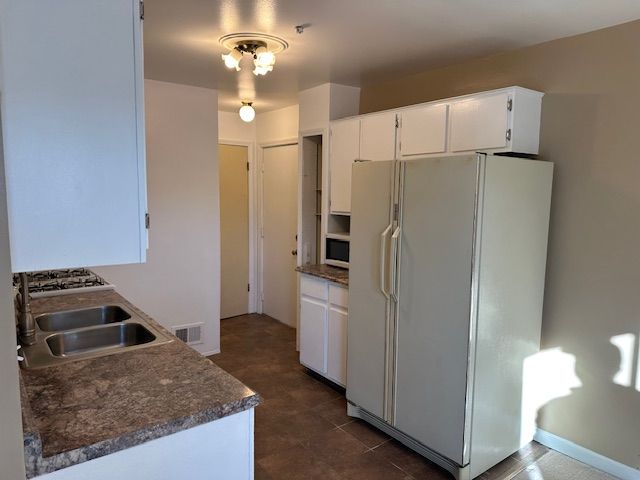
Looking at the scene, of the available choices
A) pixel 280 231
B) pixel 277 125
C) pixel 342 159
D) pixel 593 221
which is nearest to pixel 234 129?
pixel 277 125

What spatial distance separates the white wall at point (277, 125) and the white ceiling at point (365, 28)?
1.42 meters

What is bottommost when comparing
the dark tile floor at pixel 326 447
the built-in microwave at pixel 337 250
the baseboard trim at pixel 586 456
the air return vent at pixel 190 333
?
the dark tile floor at pixel 326 447

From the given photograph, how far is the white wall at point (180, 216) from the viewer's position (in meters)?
3.88

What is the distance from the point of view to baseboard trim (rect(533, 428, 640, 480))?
8.16ft

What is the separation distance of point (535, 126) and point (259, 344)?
329 cm

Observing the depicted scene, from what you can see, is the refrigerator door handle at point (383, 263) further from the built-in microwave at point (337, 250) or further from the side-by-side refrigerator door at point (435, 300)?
the built-in microwave at point (337, 250)

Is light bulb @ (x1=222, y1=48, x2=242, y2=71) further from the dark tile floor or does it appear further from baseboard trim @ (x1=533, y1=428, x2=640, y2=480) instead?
baseboard trim @ (x1=533, y1=428, x2=640, y2=480)

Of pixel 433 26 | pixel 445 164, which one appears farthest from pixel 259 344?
pixel 433 26

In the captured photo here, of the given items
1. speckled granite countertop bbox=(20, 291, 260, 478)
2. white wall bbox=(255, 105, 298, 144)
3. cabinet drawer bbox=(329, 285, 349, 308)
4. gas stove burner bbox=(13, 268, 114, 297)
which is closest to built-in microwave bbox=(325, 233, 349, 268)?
cabinet drawer bbox=(329, 285, 349, 308)

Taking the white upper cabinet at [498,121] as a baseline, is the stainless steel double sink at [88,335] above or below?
below

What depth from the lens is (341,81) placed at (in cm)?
380

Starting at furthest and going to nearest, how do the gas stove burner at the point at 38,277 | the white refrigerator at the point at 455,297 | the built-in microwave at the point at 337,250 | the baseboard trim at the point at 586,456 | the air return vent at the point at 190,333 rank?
1. the air return vent at the point at 190,333
2. the built-in microwave at the point at 337,250
3. the gas stove burner at the point at 38,277
4. the baseboard trim at the point at 586,456
5. the white refrigerator at the point at 455,297

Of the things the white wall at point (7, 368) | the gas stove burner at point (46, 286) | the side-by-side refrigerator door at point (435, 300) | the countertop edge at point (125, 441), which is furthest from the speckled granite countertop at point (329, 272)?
the white wall at point (7, 368)

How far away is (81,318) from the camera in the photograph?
2393mm
